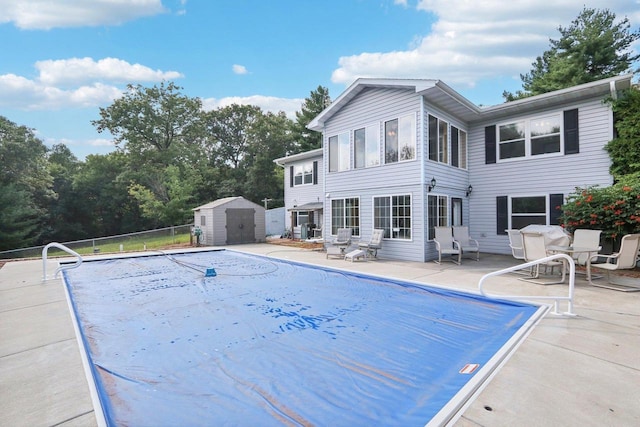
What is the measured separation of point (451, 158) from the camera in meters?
10.8

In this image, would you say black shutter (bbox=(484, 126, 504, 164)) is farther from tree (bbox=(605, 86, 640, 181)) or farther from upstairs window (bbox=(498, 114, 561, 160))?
tree (bbox=(605, 86, 640, 181))

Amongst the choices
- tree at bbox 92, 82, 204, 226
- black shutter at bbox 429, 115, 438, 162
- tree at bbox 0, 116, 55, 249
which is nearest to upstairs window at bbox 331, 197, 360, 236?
black shutter at bbox 429, 115, 438, 162

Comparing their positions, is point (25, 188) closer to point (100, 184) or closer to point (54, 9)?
point (100, 184)

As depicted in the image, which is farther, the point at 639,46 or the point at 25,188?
the point at 25,188

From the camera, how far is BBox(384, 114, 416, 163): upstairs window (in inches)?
381

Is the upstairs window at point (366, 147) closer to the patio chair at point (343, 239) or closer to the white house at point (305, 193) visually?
the patio chair at point (343, 239)

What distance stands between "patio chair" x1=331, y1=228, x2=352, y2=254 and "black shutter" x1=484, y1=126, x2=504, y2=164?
220 inches

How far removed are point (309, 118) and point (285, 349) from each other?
27.6m

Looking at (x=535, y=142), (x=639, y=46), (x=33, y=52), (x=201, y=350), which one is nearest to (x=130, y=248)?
(x=33, y=52)

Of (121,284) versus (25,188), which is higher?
(25,188)

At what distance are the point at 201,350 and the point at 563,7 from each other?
21243 mm

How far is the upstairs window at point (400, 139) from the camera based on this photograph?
9.68 metres

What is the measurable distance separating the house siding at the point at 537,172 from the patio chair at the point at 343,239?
4654mm

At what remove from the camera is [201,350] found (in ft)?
11.8
